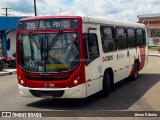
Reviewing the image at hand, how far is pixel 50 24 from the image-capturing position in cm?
1019

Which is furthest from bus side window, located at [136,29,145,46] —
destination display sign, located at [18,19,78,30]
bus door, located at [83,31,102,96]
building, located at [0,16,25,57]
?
building, located at [0,16,25,57]

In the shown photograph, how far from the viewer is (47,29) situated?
10133 mm

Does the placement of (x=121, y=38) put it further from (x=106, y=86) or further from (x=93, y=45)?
(x=93, y=45)

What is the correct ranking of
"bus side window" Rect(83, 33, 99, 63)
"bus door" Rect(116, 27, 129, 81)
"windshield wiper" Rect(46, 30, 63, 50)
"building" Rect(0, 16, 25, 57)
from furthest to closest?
"building" Rect(0, 16, 25, 57) → "bus door" Rect(116, 27, 129, 81) → "bus side window" Rect(83, 33, 99, 63) → "windshield wiper" Rect(46, 30, 63, 50)

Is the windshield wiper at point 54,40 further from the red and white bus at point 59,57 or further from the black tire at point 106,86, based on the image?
the black tire at point 106,86

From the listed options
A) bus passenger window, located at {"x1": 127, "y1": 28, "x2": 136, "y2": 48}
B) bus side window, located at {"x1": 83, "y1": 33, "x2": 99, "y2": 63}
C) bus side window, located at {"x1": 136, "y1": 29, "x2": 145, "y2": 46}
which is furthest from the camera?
bus side window, located at {"x1": 136, "y1": 29, "x2": 145, "y2": 46}

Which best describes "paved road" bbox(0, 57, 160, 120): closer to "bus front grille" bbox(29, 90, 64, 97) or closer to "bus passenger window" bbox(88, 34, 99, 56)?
"bus front grille" bbox(29, 90, 64, 97)

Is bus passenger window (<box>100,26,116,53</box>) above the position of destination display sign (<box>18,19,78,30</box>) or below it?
below

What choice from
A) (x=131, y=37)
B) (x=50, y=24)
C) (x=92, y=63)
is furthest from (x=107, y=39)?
(x=131, y=37)

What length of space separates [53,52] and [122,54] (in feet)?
16.3

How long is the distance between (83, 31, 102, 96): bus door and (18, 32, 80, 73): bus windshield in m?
0.43

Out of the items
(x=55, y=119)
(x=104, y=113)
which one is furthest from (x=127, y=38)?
(x=55, y=119)

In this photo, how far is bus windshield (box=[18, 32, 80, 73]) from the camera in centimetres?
992

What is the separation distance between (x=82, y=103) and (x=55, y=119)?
2.38 meters
